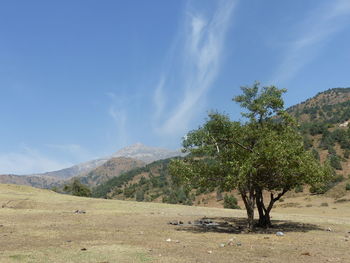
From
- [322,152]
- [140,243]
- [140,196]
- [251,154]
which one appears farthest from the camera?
[140,196]

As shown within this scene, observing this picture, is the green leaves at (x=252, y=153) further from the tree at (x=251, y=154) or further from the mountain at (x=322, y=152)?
the mountain at (x=322, y=152)

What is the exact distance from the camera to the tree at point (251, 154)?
981 inches

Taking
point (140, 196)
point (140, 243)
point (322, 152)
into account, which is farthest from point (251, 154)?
point (140, 196)

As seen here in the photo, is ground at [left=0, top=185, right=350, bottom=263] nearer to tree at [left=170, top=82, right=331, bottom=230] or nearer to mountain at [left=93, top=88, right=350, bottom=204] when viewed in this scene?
tree at [left=170, top=82, right=331, bottom=230]

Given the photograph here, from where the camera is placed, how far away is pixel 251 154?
2530 cm

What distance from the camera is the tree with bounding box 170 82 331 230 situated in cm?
2492

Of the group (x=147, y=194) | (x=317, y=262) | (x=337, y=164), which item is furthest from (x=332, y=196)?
(x=147, y=194)

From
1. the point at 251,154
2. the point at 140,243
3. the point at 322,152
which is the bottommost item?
the point at 140,243

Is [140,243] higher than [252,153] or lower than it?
lower

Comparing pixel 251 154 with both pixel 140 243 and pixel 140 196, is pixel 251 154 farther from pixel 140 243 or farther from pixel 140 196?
pixel 140 196

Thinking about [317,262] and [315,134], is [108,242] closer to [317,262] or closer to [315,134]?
[317,262]

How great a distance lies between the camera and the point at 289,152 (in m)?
24.7

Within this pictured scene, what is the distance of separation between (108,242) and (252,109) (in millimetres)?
16006

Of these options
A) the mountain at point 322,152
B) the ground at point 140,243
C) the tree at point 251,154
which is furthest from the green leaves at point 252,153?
the mountain at point 322,152
